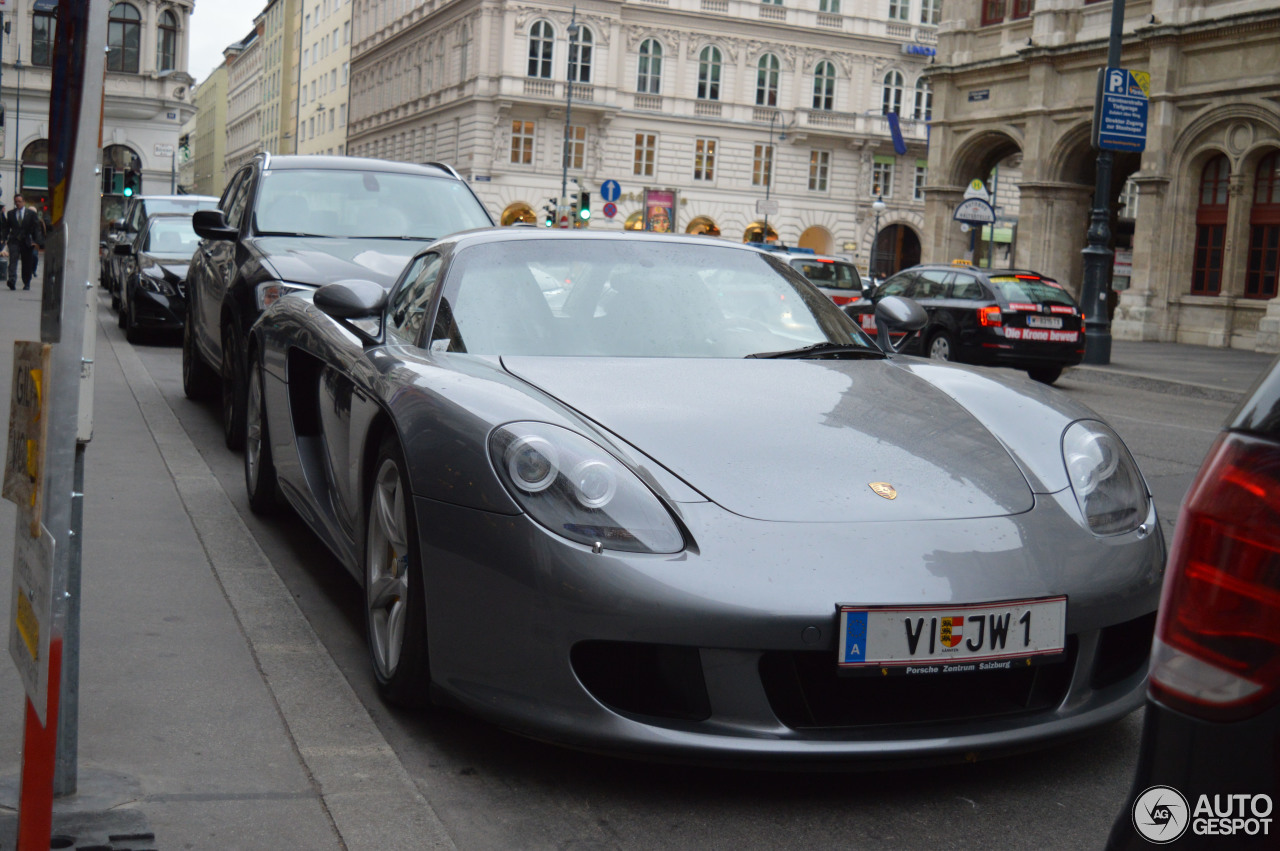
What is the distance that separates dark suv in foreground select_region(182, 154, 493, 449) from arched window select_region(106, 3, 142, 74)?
55824 mm

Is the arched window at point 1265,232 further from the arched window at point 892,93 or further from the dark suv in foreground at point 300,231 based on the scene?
the arched window at point 892,93

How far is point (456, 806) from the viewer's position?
294 cm

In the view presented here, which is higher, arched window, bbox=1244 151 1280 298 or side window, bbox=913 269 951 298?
arched window, bbox=1244 151 1280 298

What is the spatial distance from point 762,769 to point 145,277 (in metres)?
12.3

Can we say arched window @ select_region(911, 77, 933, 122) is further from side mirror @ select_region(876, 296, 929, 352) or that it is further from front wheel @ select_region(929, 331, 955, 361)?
side mirror @ select_region(876, 296, 929, 352)

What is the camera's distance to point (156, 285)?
13.7 metres

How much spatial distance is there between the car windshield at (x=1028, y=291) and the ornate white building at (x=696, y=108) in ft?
134

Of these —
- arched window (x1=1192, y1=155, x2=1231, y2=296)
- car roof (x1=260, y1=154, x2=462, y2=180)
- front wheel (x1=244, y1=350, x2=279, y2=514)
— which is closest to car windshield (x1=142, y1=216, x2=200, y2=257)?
car roof (x1=260, y1=154, x2=462, y2=180)

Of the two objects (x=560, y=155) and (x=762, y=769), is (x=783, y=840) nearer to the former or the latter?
(x=762, y=769)

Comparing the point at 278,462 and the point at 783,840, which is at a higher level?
the point at 278,462

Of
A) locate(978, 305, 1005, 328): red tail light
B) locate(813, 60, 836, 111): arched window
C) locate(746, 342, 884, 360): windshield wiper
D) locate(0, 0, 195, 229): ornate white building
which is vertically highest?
locate(813, 60, 836, 111): arched window

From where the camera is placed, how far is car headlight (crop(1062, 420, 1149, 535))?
3.21 metres

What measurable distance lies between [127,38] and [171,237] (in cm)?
5056

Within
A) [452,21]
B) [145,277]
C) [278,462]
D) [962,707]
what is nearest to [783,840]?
[962,707]
